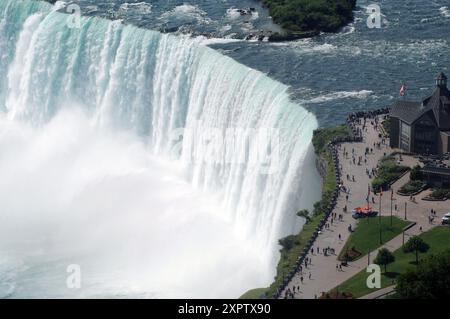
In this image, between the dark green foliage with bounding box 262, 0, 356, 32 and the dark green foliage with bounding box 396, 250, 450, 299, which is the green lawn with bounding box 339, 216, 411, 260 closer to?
the dark green foliage with bounding box 396, 250, 450, 299

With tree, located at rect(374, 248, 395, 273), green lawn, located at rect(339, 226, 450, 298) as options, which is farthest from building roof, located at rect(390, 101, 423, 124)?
tree, located at rect(374, 248, 395, 273)

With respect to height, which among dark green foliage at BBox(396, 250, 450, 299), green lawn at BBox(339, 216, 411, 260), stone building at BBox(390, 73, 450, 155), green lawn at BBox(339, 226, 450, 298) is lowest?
dark green foliage at BBox(396, 250, 450, 299)

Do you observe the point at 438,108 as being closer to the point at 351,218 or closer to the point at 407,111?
the point at 407,111

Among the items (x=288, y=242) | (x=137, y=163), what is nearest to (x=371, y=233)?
(x=288, y=242)

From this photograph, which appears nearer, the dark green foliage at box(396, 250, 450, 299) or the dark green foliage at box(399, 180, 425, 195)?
the dark green foliage at box(396, 250, 450, 299)

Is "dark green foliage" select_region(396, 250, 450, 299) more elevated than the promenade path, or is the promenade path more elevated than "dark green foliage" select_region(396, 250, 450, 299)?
the promenade path

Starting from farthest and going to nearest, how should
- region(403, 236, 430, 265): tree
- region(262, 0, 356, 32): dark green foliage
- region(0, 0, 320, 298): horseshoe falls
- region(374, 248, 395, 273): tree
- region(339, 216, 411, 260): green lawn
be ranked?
region(262, 0, 356, 32): dark green foliage < region(0, 0, 320, 298): horseshoe falls < region(339, 216, 411, 260): green lawn < region(403, 236, 430, 265): tree < region(374, 248, 395, 273): tree

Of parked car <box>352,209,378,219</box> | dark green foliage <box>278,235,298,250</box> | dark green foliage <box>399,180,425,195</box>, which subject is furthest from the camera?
dark green foliage <box>399,180,425,195</box>
